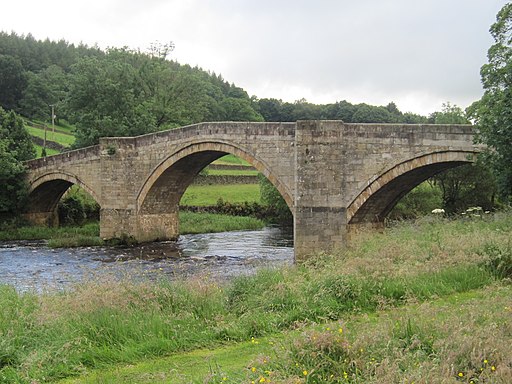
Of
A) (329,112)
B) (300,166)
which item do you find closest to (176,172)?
(300,166)

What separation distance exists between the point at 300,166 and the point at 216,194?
66.8ft

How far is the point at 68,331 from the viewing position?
586cm

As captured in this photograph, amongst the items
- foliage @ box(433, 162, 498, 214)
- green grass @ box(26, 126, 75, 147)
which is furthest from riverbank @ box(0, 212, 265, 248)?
green grass @ box(26, 126, 75, 147)

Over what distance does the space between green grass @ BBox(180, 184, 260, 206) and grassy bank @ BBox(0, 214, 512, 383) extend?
1033 inches

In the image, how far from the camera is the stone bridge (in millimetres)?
16500

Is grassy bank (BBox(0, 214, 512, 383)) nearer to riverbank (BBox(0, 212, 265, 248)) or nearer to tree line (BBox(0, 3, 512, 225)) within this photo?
tree line (BBox(0, 3, 512, 225))

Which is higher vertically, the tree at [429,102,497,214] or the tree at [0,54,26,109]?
the tree at [0,54,26,109]

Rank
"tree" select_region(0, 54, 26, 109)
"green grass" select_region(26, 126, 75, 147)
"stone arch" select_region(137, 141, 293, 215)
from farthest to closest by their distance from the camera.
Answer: "tree" select_region(0, 54, 26, 109), "green grass" select_region(26, 126, 75, 147), "stone arch" select_region(137, 141, 293, 215)

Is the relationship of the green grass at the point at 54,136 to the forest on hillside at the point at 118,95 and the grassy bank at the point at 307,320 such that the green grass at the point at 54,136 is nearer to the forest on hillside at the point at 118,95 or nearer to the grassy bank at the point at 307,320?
the forest on hillside at the point at 118,95

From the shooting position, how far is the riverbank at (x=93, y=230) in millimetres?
23672

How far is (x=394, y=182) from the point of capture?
17.1 meters

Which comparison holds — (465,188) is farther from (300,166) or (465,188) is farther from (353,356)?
(353,356)

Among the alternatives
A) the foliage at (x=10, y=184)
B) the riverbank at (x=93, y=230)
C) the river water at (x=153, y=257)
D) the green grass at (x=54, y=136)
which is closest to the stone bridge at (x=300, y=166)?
the riverbank at (x=93, y=230)

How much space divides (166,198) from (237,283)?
17.7m
